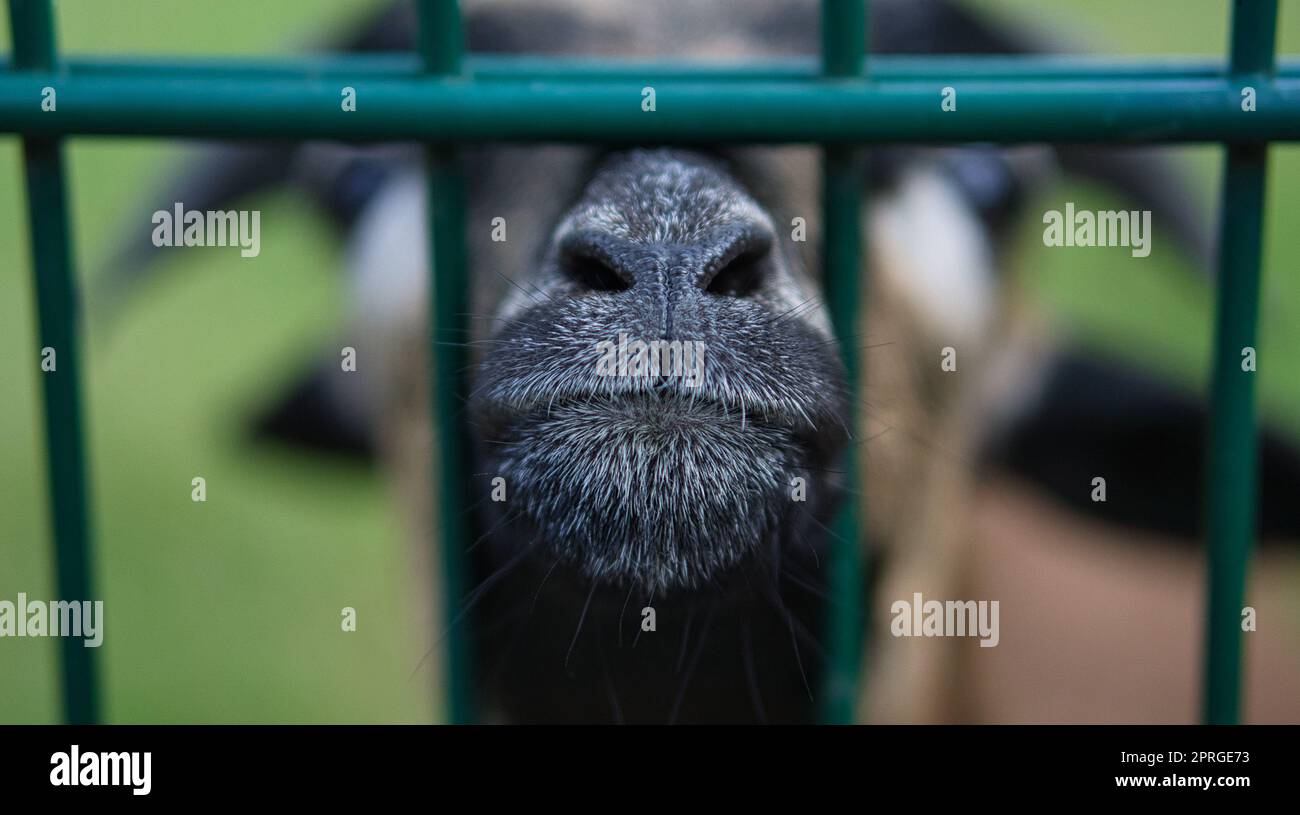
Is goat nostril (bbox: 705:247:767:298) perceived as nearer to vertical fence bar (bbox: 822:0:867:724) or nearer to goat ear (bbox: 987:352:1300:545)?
vertical fence bar (bbox: 822:0:867:724)

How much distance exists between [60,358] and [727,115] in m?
0.70

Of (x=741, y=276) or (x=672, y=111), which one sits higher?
(x=672, y=111)

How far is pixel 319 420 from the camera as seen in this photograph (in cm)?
285

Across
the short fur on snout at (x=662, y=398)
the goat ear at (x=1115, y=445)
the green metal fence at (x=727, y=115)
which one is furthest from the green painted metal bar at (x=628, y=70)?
the goat ear at (x=1115, y=445)

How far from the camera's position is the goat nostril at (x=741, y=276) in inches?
47.4

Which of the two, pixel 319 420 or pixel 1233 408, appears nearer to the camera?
pixel 1233 408

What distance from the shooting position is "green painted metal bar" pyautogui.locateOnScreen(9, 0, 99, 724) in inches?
45.9

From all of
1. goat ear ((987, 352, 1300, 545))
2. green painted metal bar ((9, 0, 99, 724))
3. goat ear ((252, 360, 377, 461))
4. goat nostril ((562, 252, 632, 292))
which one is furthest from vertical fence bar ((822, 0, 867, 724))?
goat ear ((252, 360, 377, 461))

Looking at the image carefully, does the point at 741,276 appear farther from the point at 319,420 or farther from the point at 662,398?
the point at 319,420

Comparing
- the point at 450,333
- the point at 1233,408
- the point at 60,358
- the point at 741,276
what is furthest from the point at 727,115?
the point at 60,358

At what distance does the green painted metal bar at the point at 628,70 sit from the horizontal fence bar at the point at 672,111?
2 cm

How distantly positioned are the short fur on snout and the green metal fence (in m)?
0.09

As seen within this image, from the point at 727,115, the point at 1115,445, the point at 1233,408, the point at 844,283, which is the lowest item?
the point at 1115,445

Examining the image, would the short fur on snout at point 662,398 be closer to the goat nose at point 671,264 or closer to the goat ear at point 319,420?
the goat nose at point 671,264
